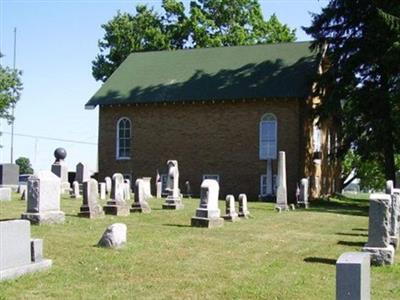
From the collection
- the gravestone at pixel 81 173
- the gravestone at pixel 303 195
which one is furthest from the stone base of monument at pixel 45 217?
the gravestone at pixel 81 173

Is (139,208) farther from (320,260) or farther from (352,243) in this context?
(320,260)

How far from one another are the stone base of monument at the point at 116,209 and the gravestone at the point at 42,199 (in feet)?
10.7

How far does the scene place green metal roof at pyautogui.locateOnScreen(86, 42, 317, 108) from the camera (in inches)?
1430

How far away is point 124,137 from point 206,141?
229 inches

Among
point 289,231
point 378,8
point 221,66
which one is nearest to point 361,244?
point 289,231

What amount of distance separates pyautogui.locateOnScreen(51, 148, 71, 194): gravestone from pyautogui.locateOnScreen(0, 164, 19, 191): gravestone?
1.96 m

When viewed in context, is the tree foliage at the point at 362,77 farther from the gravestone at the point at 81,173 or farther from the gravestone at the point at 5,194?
the gravestone at the point at 5,194

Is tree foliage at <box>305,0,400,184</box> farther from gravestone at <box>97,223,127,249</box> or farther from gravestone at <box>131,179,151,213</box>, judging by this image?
gravestone at <box>97,223,127,249</box>

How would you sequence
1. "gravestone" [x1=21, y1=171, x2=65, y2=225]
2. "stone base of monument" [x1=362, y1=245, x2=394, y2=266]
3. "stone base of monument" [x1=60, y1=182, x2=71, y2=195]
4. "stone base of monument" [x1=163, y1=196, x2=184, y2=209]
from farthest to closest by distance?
"stone base of monument" [x1=60, y1=182, x2=71, y2=195], "stone base of monument" [x1=163, y1=196, x2=184, y2=209], "gravestone" [x1=21, y1=171, x2=65, y2=225], "stone base of monument" [x1=362, y1=245, x2=394, y2=266]

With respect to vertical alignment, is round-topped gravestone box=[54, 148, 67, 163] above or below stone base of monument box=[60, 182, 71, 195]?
above

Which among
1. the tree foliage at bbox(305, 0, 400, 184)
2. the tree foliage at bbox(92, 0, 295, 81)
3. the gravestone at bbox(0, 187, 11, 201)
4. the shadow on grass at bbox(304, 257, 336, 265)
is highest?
the tree foliage at bbox(92, 0, 295, 81)

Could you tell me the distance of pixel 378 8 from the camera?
30281 mm

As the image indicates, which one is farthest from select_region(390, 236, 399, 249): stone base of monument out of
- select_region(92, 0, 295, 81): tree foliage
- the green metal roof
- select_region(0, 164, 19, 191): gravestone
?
select_region(92, 0, 295, 81): tree foliage

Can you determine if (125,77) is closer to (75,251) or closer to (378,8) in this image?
(378,8)
